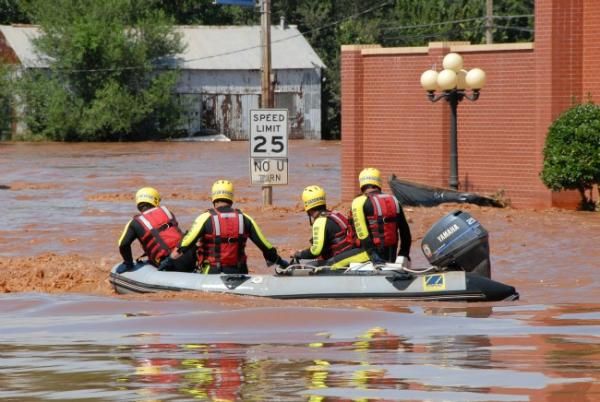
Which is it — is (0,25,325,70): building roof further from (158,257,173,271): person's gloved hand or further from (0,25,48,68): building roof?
(158,257,173,271): person's gloved hand

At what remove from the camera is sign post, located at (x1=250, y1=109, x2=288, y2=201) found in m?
26.5

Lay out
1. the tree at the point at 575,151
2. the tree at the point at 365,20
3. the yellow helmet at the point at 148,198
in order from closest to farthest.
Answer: the yellow helmet at the point at 148,198
the tree at the point at 575,151
the tree at the point at 365,20

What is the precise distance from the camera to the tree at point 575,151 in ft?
84.7

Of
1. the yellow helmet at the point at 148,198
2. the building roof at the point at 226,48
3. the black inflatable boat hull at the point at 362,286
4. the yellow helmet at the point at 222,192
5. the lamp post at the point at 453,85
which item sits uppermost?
the building roof at the point at 226,48

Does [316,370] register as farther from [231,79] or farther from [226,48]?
[226,48]

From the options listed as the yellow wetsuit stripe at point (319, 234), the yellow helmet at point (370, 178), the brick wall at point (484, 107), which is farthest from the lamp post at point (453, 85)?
the yellow wetsuit stripe at point (319, 234)

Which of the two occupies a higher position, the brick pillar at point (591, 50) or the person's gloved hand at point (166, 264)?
the brick pillar at point (591, 50)

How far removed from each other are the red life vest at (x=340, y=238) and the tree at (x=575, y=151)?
10.7m

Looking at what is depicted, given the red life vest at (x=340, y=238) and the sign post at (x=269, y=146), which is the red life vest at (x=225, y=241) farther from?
the sign post at (x=269, y=146)

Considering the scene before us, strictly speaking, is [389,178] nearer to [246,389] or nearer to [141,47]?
[246,389]

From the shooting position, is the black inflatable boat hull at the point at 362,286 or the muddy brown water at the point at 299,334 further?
the black inflatable boat hull at the point at 362,286

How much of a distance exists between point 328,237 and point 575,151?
11074 millimetres

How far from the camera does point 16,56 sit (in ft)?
230

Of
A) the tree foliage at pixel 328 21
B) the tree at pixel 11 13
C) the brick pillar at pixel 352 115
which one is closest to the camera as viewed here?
the brick pillar at pixel 352 115
